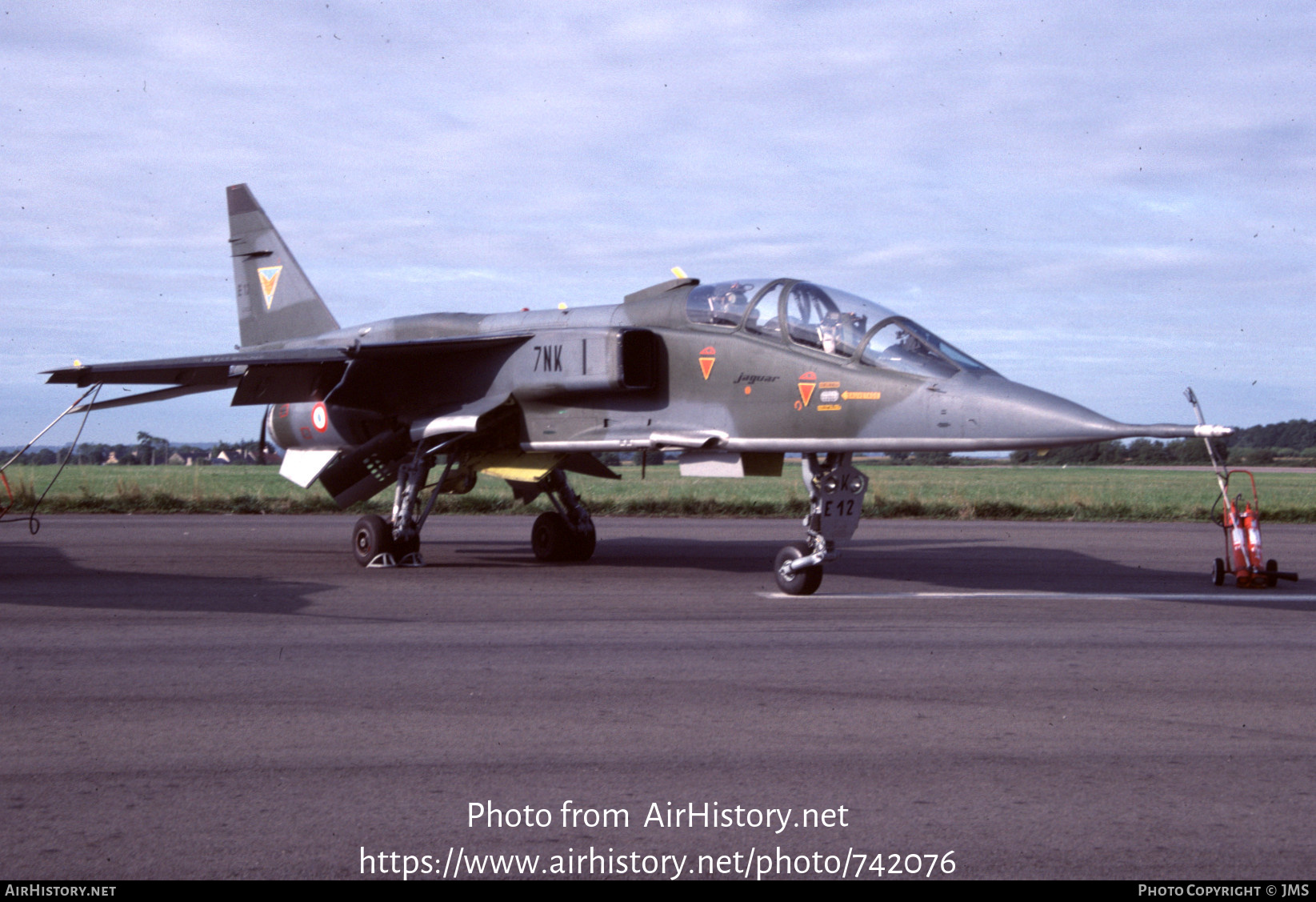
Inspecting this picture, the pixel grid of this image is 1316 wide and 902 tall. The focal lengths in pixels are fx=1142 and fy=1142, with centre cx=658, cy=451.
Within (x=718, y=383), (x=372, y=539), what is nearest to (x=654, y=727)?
(x=718, y=383)

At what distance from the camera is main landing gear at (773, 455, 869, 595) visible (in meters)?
11.6

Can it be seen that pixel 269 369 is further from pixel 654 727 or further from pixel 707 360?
pixel 654 727

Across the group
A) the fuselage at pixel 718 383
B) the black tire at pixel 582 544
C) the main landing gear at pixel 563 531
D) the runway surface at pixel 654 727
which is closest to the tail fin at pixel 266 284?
the fuselage at pixel 718 383

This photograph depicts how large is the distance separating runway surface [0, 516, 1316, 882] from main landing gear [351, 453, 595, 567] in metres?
2.28

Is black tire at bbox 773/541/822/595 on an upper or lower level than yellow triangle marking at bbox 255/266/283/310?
lower

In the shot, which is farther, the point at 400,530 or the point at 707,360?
the point at 400,530

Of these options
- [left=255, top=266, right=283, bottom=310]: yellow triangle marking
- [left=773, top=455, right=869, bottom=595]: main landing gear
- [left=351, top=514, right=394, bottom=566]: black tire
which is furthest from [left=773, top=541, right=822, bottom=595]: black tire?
[left=255, top=266, right=283, bottom=310]: yellow triangle marking

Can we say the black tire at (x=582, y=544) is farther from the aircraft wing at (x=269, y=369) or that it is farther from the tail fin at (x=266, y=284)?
the tail fin at (x=266, y=284)

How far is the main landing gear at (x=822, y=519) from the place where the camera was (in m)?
11.6

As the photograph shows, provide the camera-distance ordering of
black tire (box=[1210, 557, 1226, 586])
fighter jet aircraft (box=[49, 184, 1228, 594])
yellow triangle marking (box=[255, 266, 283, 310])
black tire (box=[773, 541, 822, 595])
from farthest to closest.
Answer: yellow triangle marking (box=[255, 266, 283, 310]), black tire (box=[1210, 557, 1226, 586]), black tire (box=[773, 541, 822, 595]), fighter jet aircraft (box=[49, 184, 1228, 594])

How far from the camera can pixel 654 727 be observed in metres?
5.97

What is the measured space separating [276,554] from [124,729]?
11.6 metres

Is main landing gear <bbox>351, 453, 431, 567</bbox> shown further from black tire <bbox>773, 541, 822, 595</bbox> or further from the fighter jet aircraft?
black tire <bbox>773, 541, 822, 595</bbox>

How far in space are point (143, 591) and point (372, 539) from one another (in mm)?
3506
